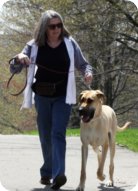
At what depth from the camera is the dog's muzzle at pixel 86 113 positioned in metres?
5.11

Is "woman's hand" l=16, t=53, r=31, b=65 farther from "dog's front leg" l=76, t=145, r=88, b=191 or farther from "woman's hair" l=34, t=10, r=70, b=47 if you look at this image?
"dog's front leg" l=76, t=145, r=88, b=191

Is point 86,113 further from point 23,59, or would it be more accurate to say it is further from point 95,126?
point 23,59

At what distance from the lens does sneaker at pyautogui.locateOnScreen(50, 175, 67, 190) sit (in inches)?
197

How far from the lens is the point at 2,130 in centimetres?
1475

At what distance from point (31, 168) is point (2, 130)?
27.8 feet

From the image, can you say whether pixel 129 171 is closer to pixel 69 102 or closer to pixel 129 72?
pixel 69 102

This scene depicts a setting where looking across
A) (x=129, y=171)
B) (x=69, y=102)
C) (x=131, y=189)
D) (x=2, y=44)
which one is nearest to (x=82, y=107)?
(x=69, y=102)

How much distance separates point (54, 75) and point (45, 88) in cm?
15

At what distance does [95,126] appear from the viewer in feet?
17.7

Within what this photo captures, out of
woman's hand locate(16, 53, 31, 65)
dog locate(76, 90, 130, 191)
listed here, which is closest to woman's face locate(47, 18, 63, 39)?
woman's hand locate(16, 53, 31, 65)

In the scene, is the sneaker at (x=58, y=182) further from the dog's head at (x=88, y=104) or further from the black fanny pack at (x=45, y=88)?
the black fanny pack at (x=45, y=88)

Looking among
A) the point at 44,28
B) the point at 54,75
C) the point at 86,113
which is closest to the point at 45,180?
the point at 86,113

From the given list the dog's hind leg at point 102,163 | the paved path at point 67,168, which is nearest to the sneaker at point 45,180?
the paved path at point 67,168

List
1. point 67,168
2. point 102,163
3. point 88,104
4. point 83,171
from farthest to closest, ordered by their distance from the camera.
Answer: point 67,168
point 102,163
point 83,171
point 88,104
